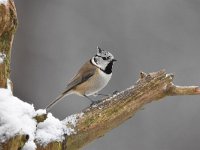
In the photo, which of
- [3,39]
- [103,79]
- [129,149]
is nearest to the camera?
[3,39]

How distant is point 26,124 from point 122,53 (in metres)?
5.71

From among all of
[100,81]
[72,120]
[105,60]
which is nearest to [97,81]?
[100,81]

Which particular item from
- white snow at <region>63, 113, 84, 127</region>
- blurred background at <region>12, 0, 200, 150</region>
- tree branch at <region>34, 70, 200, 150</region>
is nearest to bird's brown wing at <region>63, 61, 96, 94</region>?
tree branch at <region>34, 70, 200, 150</region>

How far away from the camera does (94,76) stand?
5383 millimetres

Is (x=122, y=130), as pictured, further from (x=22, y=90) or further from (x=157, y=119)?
(x=22, y=90)

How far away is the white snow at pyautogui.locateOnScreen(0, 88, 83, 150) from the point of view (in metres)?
3.89

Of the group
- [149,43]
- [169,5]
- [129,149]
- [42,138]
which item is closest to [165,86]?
[42,138]

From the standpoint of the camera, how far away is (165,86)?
4.46 metres

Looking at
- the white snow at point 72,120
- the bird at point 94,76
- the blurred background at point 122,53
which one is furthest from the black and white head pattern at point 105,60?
the blurred background at point 122,53

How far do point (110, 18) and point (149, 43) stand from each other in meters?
0.67

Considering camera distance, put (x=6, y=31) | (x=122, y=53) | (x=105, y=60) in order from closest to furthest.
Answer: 1. (x=6, y=31)
2. (x=105, y=60)
3. (x=122, y=53)

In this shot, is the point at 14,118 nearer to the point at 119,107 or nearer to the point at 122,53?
the point at 119,107

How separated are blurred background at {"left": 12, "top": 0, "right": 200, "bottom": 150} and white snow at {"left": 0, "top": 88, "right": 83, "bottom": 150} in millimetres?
4840

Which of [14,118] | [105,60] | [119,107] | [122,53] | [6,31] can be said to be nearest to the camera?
[14,118]
